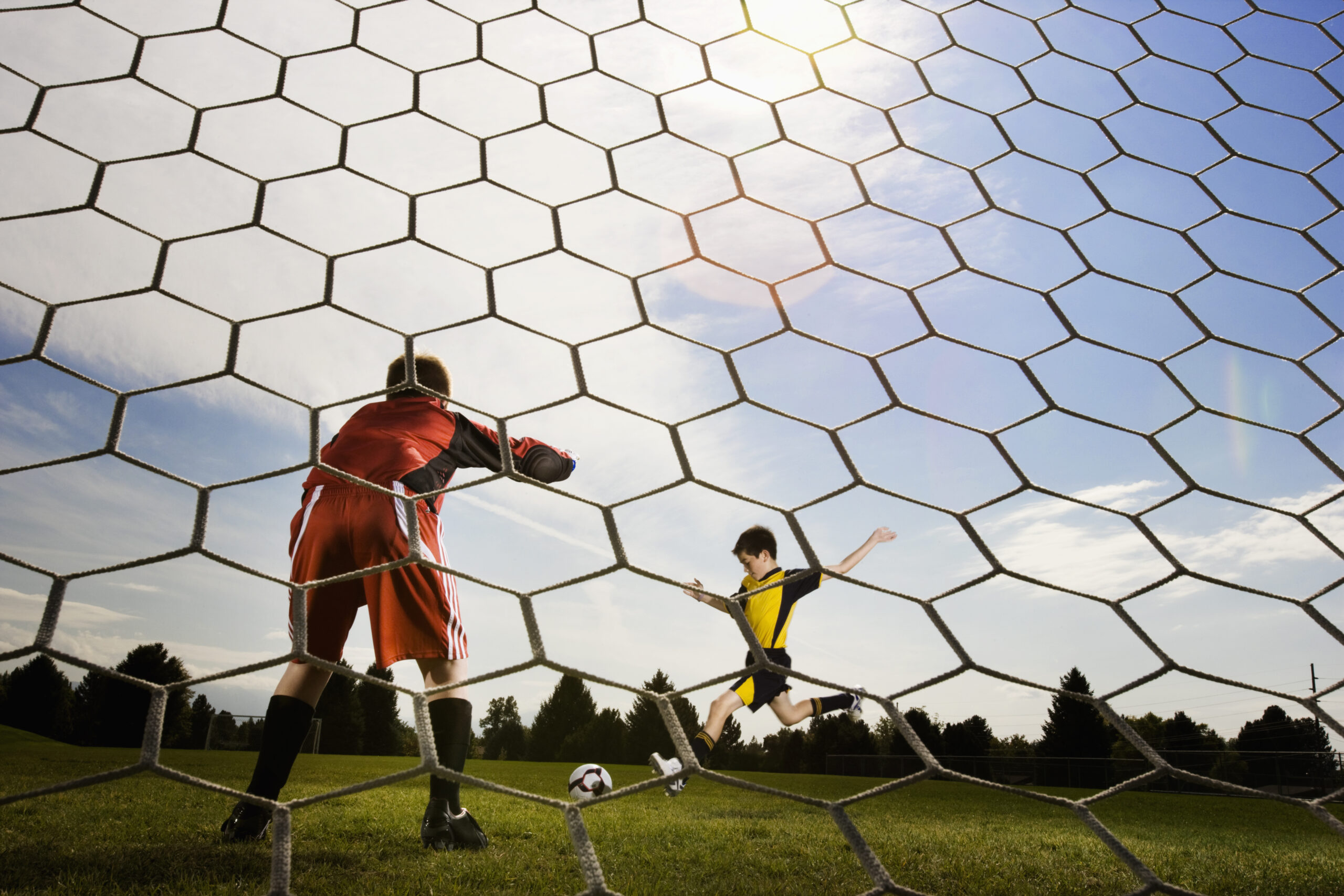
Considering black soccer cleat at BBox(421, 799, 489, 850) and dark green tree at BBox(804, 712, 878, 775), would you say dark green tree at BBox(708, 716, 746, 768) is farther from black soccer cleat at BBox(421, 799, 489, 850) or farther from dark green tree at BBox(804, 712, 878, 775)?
black soccer cleat at BBox(421, 799, 489, 850)

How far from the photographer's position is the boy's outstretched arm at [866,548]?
1.17 metres

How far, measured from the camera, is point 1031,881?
2.23ft

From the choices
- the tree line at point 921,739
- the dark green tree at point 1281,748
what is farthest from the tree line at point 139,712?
the dark green tree at point 1281,748

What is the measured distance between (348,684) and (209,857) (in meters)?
0.25

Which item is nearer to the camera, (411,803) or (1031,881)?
(1031,881)

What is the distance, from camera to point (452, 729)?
0.84m

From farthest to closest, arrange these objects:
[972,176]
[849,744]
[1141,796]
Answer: [972,176]
[849,744]
[1141,796]

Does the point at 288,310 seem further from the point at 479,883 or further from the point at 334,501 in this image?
the point at 479,883

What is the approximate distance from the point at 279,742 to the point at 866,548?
0.79m

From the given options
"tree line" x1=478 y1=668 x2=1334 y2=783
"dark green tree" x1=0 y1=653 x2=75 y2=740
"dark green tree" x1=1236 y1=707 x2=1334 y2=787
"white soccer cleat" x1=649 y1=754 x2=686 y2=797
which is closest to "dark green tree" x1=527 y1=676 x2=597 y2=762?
"tree line" x1=478 y1=668 x2=1334 y2=783

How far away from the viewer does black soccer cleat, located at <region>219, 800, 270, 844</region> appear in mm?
698

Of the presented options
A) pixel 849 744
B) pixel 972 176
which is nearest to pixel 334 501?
pixel 849 744

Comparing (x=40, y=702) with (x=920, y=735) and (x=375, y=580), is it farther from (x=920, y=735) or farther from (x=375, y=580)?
(x=920, y=735)

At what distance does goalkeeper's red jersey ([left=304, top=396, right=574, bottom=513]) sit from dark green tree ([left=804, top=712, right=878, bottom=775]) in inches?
19.6
